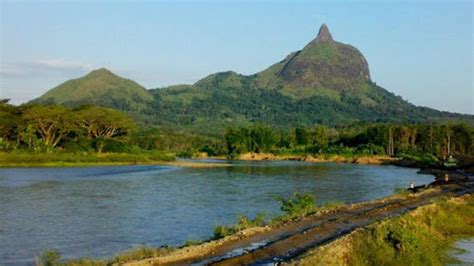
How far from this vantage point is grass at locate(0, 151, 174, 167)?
298 ft

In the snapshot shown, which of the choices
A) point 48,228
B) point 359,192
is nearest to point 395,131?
point 359,192

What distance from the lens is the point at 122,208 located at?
38.3m

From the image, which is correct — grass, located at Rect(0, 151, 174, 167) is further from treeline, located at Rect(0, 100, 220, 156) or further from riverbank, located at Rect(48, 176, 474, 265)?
riverbank, located at Rect(48, 176, 474, 265)

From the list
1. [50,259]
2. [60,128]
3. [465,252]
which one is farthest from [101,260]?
[60,128]

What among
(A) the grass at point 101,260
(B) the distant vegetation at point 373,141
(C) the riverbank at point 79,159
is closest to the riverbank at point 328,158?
(B) the distant vegetation at point 373,141

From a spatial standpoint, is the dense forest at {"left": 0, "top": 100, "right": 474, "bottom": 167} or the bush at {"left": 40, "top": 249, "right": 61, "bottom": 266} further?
the dense forest at {"left": 0, "top": 100, "right": 474, "bottom": 167}

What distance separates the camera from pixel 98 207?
38812 mm

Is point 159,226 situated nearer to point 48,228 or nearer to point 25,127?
point 48,228

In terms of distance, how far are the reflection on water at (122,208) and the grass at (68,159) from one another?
28.1m

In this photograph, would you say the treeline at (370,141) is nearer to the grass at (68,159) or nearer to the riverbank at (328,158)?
the riverbank at (328,158)

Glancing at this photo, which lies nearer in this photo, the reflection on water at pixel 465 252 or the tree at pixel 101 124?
the reflection on water at pixel 465 252

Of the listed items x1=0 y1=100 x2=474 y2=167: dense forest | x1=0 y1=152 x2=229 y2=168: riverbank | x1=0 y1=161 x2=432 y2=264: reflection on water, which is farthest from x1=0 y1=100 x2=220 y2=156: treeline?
x1=0 y1=161 x2=432 y2=264: reflection on water

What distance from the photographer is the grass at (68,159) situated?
3575 inches

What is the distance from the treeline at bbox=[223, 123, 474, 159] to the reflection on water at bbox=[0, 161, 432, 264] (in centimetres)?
6305
